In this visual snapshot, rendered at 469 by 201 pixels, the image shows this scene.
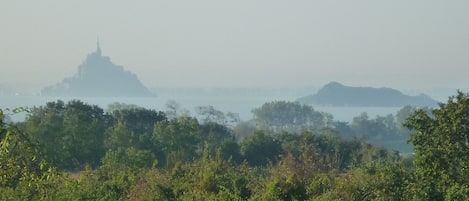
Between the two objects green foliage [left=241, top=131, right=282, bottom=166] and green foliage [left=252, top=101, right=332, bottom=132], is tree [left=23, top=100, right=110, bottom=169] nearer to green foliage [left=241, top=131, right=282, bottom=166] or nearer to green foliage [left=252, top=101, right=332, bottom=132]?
green foliage [left=241, top=131, right=282, bottom=166]

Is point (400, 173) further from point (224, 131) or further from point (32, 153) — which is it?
point (224, 131)

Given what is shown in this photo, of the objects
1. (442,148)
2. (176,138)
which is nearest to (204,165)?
(442,148)

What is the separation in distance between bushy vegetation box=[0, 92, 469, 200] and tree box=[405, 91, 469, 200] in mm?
21

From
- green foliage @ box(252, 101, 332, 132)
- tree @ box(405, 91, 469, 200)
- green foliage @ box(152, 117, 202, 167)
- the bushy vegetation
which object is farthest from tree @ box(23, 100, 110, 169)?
green foliage @ box(252, 101, 332, 132)

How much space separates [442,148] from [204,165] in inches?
305

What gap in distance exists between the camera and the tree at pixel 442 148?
13.6 meters

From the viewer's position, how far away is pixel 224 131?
163ft

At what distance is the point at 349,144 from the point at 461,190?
31.0m

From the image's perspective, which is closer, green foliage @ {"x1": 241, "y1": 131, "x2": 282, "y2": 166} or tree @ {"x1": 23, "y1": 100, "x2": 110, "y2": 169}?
tree @ {"x1": 23, "y1": 100, "x2": 110, "y2": 169}

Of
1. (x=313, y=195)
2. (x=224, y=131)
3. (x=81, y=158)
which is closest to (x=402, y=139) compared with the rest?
(x=224, y=131)

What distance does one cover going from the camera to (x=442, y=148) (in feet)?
45.4

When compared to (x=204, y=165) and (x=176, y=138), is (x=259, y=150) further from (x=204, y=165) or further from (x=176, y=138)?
(x=204, y=165)

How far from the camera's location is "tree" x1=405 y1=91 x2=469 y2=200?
13648mm

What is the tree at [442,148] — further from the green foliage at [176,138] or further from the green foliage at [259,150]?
the green foliage at [259,150]
